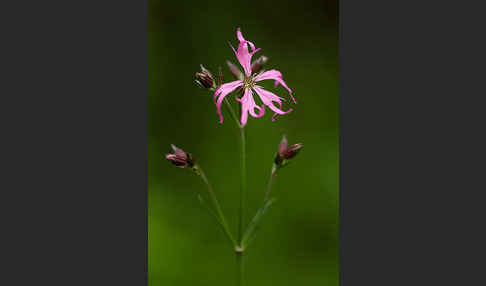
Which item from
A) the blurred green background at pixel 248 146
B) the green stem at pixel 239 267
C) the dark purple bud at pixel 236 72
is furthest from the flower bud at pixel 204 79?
the green stem at pixel 239 267

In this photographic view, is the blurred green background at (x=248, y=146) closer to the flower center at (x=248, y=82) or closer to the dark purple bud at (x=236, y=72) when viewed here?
the dark purple bud at (x=236, y=72)

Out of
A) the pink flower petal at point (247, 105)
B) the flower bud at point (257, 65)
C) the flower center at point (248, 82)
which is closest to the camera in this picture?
the pink flower petal at point (247, 105)

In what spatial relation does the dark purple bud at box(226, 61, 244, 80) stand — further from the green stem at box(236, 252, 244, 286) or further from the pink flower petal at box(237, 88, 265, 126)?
the green stem at box(236, 252, 244, 286)

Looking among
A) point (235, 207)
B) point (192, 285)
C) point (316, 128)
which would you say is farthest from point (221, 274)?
point (316, 128)

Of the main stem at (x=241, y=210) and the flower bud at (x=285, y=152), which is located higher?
the flower bud at (x=285, y=152)

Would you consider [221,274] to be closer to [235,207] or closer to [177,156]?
[235,207]

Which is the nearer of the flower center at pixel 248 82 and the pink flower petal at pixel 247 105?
the pink flower petal at pixel 247 105

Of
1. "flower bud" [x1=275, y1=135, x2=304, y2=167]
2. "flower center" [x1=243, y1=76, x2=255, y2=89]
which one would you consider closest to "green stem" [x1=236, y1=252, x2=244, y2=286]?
"flower bud" [x1=275, y1=135, x2=304, y2=167]
